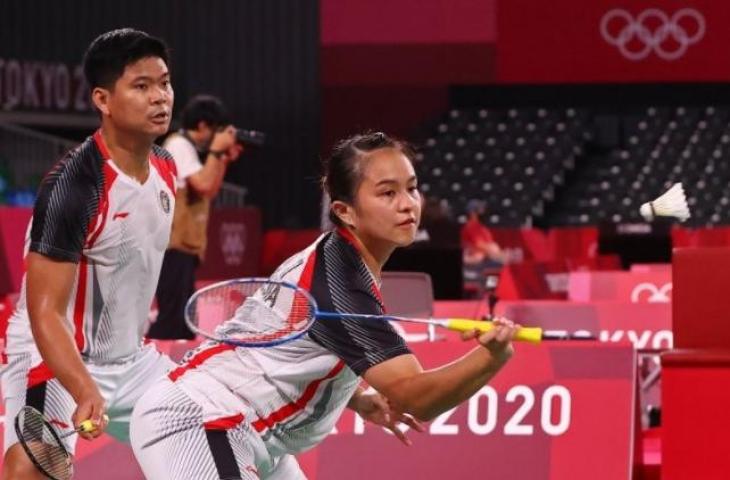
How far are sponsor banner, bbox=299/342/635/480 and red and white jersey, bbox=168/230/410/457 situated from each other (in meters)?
1.50

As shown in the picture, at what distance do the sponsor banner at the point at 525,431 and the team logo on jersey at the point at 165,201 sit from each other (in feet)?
3.83

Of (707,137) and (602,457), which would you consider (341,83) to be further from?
(602,457)

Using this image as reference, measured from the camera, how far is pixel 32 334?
13.7 ft

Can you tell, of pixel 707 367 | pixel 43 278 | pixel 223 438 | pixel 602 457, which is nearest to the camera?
pixel 223 438

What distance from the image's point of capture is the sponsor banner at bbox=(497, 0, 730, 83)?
24.1 m

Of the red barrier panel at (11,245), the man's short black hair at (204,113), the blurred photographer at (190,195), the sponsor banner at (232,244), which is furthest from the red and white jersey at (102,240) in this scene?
the sponsor banner at (232,244)

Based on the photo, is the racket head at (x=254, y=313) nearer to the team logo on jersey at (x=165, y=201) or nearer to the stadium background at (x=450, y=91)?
the team logo on jersey at (x=165, y=201)

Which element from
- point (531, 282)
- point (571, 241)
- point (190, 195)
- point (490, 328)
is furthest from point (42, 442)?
point (571, 241)

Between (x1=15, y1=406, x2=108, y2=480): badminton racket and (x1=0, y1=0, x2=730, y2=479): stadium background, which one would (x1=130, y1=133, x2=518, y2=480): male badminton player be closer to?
(x1=15, y1=406, x2=108, y2=480): badminton racket

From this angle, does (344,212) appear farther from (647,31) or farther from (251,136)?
(647,31)

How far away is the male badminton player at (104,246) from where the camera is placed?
164 inches

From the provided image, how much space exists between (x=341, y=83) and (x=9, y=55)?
4566 millimetres

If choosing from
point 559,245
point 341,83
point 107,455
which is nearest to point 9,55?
point 341,83

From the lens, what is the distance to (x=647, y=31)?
24.4 metres
